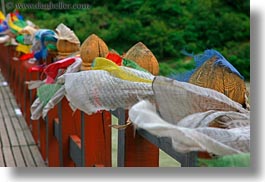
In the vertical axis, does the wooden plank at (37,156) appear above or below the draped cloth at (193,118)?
below

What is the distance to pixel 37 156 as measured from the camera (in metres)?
1.06

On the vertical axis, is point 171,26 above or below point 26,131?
above

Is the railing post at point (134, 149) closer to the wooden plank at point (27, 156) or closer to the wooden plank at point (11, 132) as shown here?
the wooden plank at point (27, 156)

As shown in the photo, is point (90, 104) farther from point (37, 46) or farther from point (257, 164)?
point (37, 46)

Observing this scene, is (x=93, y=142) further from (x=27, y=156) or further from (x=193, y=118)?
(x=27, y=156)

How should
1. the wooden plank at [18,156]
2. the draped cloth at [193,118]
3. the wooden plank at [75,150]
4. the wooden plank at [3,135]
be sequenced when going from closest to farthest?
1. the draped cloth at [193,118]
2. the wooden plank at [75,150]
3. the wooden plank at [18,156]
4. the wooden plank at [3,135]

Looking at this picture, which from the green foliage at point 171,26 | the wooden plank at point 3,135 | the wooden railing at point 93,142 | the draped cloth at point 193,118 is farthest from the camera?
the green foliage at point 171,26

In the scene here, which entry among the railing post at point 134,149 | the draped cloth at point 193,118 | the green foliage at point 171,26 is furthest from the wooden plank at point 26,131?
the draped cloth at point 193,118

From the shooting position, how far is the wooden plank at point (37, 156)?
1.00 meters

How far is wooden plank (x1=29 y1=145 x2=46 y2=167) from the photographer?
39.4 inches

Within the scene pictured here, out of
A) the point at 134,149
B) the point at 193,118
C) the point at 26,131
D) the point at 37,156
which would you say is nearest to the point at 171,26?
the point at 26,131

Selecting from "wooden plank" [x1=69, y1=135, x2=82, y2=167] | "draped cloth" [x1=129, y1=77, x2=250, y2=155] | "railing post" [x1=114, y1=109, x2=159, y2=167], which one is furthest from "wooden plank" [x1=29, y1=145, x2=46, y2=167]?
"draped cloth" [x1=129, y1=77, x2=250, y2=155]

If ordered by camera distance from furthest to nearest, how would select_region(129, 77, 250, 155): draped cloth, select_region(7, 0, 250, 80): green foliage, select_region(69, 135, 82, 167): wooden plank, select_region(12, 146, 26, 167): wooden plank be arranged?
1. select_region(7, 0, 250, 80): green foliage
2. select_region(12, 146, 26, 167): wooden plank
3. select_region(69, 135, 82, 167): wooden plank
4. select_region(129, 77, 250, 155): draped cloth

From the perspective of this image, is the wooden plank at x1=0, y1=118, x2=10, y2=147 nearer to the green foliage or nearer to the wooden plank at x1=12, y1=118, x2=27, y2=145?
the wooden plank at x1=12, y1=118, x2=27, y2=145
